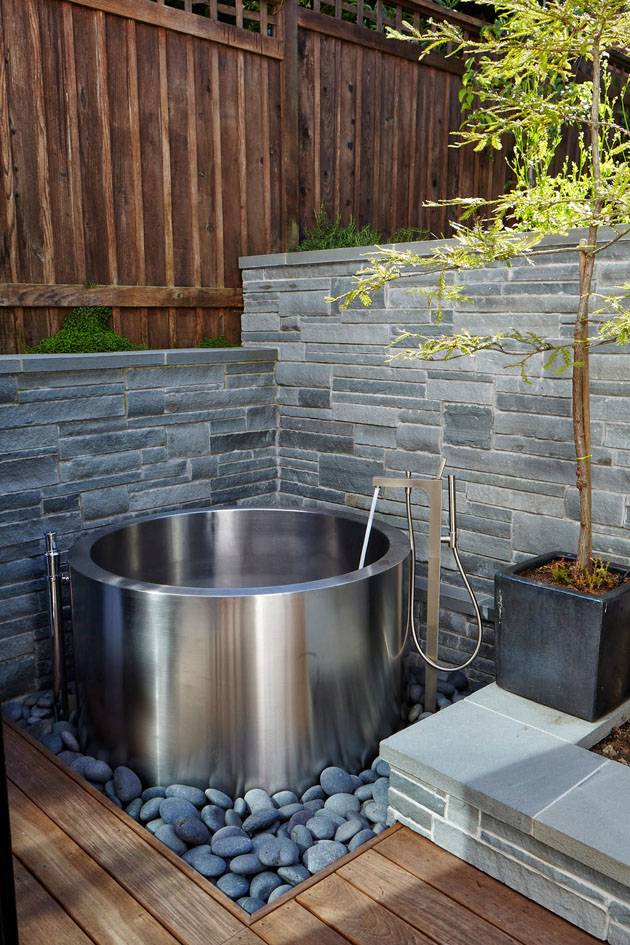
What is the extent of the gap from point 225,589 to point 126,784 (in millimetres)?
636

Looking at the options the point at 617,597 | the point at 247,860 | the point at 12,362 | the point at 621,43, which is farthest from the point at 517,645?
the point at 12,362

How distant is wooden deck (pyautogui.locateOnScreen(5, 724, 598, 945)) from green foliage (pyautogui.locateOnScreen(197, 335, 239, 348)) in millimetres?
2136

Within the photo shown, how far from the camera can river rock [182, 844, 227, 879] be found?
1.96m

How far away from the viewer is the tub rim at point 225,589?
228cm

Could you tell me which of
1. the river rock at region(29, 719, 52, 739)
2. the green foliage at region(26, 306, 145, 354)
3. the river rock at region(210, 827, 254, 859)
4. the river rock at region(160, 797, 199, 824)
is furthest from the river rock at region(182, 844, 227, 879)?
the green foliage at region(26, 306, 145, 354)

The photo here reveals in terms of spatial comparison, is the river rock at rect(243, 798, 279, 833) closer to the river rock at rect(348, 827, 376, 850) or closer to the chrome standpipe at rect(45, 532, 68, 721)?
the river rock at rect(348, 827, 376, 850)

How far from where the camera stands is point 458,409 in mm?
2971

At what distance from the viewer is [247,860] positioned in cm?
197

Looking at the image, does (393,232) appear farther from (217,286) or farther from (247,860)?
(247,860)

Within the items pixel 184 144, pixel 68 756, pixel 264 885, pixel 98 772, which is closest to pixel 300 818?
pixel 264 885

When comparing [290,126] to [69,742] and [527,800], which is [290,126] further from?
[527,800]

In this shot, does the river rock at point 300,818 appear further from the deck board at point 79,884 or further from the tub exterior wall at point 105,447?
the tub exterior wall at point 105,447

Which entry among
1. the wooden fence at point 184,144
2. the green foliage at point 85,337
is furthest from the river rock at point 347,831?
the wooden fence at point 184,144

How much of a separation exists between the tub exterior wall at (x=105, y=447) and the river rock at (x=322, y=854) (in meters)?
1.37
